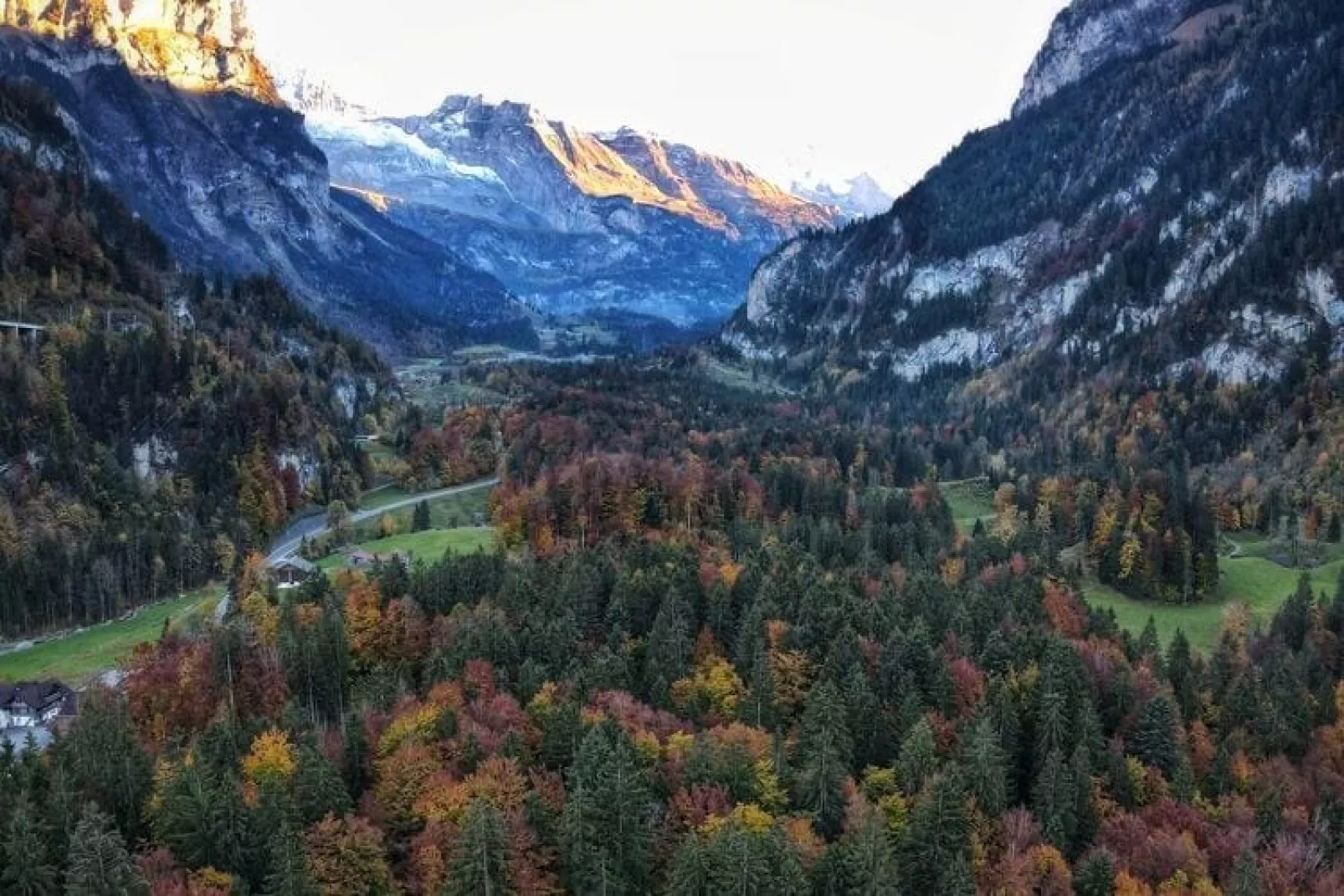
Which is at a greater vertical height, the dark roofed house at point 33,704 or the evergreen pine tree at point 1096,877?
the dark roofed house at point 33,704

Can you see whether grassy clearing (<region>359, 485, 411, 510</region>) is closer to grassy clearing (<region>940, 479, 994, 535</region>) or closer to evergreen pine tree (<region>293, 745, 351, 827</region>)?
grassy clearing (<region>940, 479, 994, 535</region>)

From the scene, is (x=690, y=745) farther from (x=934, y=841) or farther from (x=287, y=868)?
(x=287, y=868)

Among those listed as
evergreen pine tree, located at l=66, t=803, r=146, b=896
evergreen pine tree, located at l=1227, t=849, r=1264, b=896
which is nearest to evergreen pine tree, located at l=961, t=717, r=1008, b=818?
evergreen pine tree, located at l=1227, t=849, r=1264, b=896

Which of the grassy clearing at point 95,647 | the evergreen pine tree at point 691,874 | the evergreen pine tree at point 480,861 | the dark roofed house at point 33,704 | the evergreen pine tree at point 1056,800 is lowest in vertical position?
the evergreen pine tree at point 1056,800

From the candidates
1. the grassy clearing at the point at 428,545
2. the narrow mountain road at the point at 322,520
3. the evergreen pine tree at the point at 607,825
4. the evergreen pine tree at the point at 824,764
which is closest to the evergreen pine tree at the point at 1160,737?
the evergreen pine tree at the point at 824,764

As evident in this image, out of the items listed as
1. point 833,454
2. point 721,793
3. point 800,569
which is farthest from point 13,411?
point 833,454

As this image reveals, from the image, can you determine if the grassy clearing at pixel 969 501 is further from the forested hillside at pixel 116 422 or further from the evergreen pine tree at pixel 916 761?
the forested hillside at pixel 116 422

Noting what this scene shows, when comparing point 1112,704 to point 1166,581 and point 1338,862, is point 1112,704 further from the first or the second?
point 1166,581
